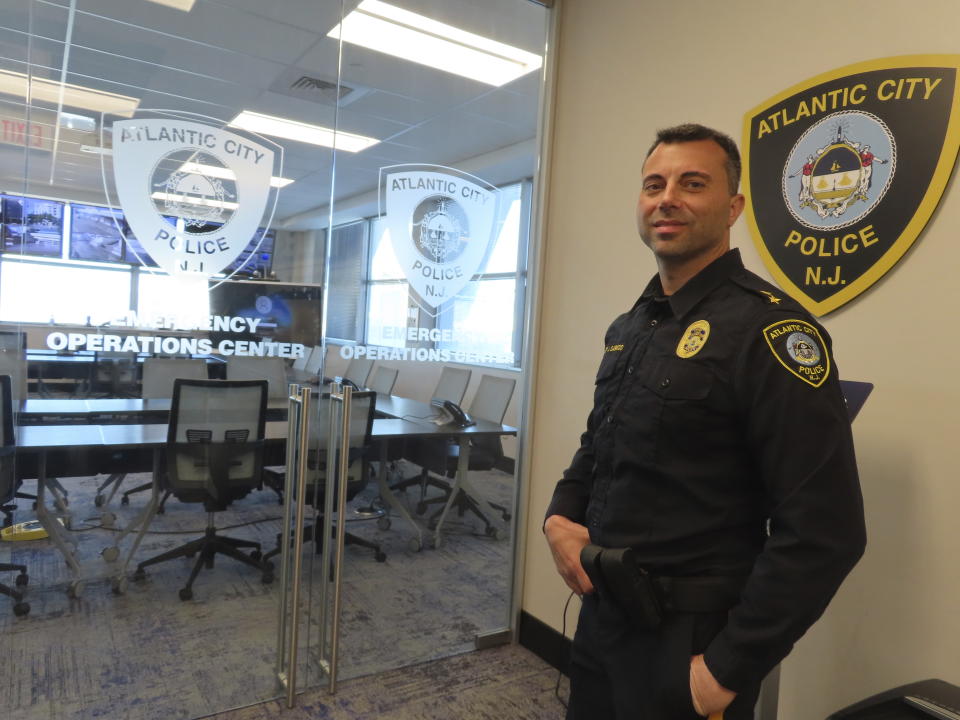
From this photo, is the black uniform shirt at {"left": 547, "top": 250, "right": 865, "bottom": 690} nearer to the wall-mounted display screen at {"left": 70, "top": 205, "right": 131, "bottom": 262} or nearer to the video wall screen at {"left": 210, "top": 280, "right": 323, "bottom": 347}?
the video wall screen at {"left": 210, "top": 280, "right": 323, "bottom": 347}

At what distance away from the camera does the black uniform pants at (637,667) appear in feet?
3.88

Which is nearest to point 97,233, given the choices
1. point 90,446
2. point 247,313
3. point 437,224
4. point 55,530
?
point 247,313

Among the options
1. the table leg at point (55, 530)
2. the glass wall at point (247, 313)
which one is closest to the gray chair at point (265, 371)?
the glass wall at point (247, 313)

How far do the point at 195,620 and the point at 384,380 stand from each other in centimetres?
110

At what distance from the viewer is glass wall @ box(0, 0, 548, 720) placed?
2.01 metres

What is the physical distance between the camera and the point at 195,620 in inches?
92.4

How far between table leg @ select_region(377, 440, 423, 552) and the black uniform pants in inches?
54.6

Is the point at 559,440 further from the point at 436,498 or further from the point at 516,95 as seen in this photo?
the point at 516,95

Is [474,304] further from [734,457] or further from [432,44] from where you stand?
[734,457]

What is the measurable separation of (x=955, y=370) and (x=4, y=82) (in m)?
2.65

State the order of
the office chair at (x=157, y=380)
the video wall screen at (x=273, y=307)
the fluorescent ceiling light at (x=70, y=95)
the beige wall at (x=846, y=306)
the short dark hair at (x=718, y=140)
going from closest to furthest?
the short dark hair at (x=718, y=140) < the beige wall at (x=846, y=306) < the fluorescent ceiling light at (x=70, y=95) < the office chair at (x=157, y=380) < the video wall screen at (x=273, y=307)

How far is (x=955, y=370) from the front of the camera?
1.57 m

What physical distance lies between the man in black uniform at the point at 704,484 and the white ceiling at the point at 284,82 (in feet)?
4.61

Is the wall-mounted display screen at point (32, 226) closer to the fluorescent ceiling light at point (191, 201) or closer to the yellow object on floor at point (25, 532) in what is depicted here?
the fluorescent ceiling light at point (191, 201)
